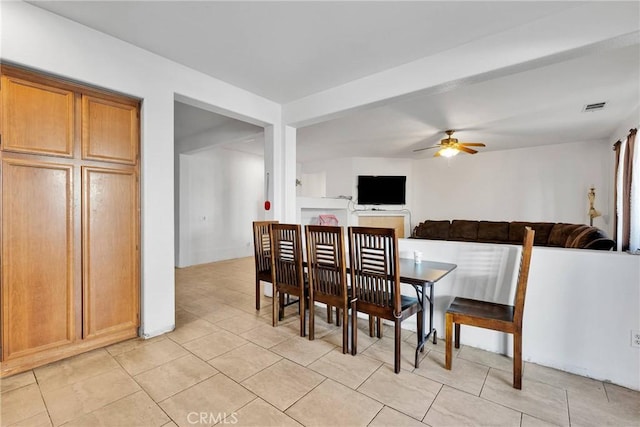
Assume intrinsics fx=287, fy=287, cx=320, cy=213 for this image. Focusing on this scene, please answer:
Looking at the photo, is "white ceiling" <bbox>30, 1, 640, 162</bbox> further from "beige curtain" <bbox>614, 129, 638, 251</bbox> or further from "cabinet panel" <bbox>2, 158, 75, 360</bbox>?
"cabinet panel" <bbox>2, 158, 75, 360</bbox>

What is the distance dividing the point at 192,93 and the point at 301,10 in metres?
1.44

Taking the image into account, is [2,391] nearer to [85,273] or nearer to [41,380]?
[41,380]

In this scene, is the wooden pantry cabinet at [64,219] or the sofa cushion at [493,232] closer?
the wooden pantry cabinet at [64,219]

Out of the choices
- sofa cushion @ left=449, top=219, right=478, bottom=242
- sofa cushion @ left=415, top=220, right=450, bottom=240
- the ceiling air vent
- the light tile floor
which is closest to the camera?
the light tile floor

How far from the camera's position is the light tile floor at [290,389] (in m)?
1.60

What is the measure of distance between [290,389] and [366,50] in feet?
8.81

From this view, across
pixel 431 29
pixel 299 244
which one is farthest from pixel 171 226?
pixel 431 29

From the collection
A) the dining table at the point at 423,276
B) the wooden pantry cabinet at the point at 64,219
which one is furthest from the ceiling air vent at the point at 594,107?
the wooden pantry cabinet at the point at 64,219

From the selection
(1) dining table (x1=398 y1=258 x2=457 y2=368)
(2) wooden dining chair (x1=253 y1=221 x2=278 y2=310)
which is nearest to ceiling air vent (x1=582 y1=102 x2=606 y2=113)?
(1) dining table (x1=398 y1=258 x2=457 y2=368)

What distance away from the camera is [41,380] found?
75.5 inches

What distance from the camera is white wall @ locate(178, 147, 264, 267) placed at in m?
5.69

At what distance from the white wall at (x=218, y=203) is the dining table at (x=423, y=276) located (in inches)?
179

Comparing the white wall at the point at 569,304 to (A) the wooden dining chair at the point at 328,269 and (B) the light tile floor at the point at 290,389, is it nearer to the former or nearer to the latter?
(B) the light tile floor at the point at 290,389

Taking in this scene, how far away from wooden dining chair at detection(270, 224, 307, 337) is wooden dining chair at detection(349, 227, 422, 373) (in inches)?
21.8
